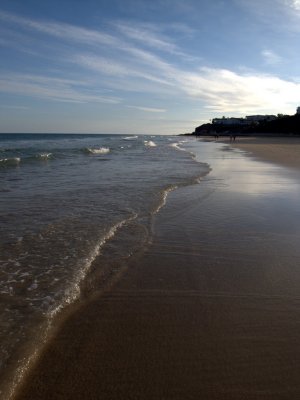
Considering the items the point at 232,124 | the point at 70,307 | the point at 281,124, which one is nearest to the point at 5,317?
the point at 70,307

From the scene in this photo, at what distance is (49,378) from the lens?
9.00ft

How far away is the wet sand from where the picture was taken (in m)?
2.67

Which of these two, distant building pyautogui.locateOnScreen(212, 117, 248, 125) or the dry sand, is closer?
the dry sand

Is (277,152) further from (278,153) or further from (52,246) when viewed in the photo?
(52,246)

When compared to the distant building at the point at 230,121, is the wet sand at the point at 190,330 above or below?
below

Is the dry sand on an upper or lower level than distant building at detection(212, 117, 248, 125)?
lower

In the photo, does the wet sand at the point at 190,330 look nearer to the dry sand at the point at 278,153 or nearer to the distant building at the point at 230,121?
the dry sand at the point at 278,153

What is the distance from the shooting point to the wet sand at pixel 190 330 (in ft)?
8.75

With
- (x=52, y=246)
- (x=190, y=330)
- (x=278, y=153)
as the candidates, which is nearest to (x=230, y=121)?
(x=278, y=153)

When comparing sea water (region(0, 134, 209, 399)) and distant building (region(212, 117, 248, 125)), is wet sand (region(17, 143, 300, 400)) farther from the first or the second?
distant building (region(212, 117, 248, 125))

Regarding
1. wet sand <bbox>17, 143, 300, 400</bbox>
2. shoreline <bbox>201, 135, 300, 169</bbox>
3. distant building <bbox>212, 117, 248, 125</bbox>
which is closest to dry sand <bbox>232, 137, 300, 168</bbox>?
shoreline <bbox>201, 135, 300, 169</bbox>

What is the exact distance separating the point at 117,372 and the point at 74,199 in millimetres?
7105

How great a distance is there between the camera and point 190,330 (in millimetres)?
3381

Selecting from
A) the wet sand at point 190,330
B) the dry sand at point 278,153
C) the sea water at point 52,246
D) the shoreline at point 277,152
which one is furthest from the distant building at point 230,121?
the wet sand at point 190,330
